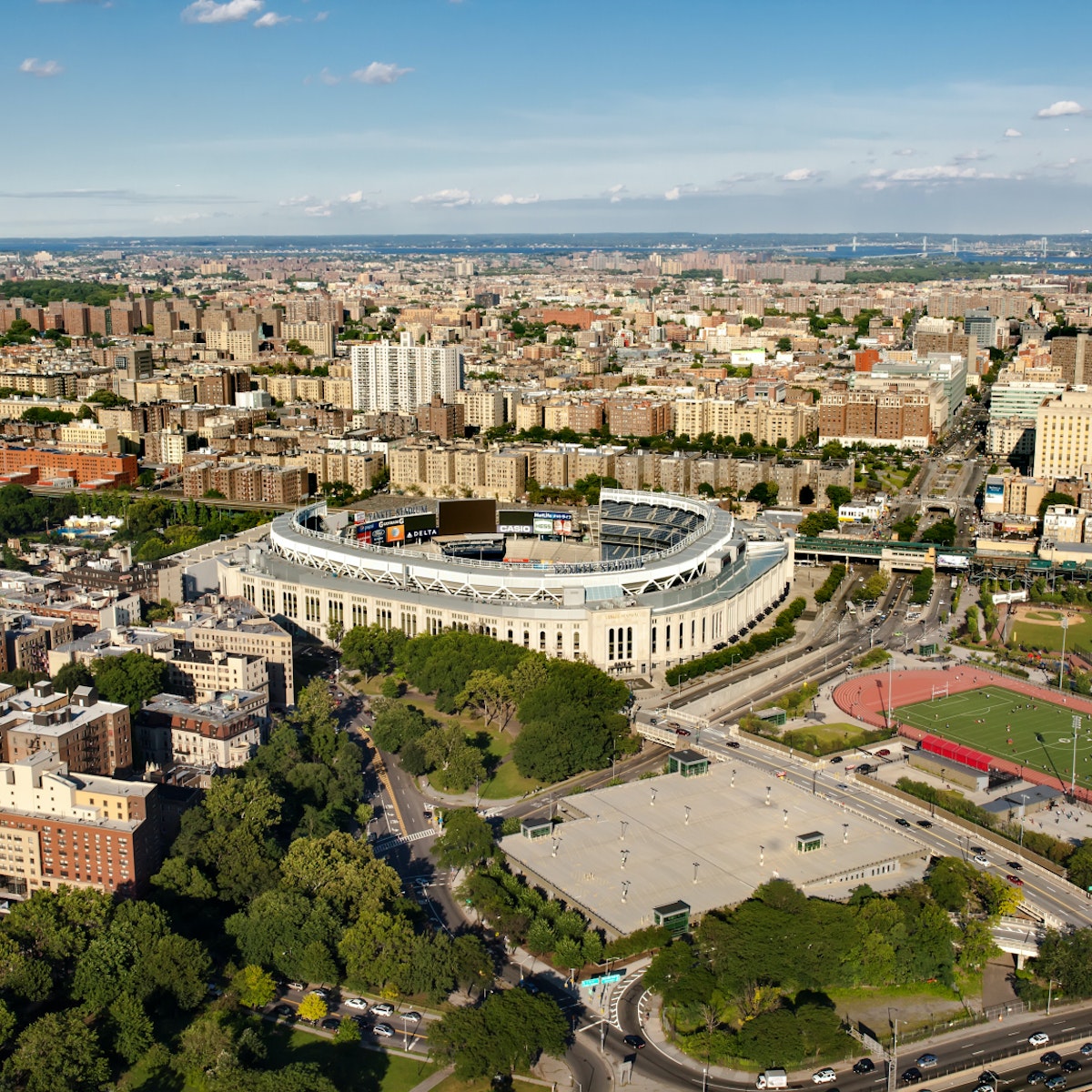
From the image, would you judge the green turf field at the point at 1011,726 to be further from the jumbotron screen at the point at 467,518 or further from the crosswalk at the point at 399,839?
the jumbotron screen at the point at 467,518

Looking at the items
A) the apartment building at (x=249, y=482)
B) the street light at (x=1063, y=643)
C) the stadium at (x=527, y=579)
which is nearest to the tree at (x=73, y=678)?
the stadium at (x=527, y=579)

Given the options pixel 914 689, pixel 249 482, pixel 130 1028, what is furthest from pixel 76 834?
pixel 249 482

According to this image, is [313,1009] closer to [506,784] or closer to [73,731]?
[73,731]

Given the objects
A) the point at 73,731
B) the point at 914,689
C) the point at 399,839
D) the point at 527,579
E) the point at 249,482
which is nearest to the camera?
the point at 73,731

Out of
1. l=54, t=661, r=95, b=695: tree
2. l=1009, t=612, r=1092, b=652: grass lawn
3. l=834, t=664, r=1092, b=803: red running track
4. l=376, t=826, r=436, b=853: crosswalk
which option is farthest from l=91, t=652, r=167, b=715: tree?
l=1009, t=612, r=1092, b=652: grass lawn

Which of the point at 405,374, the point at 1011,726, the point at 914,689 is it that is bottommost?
the point at 1011,726

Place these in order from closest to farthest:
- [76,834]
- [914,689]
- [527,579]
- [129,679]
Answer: [76,834] → [129,679] → [914,689] → [527,579]
